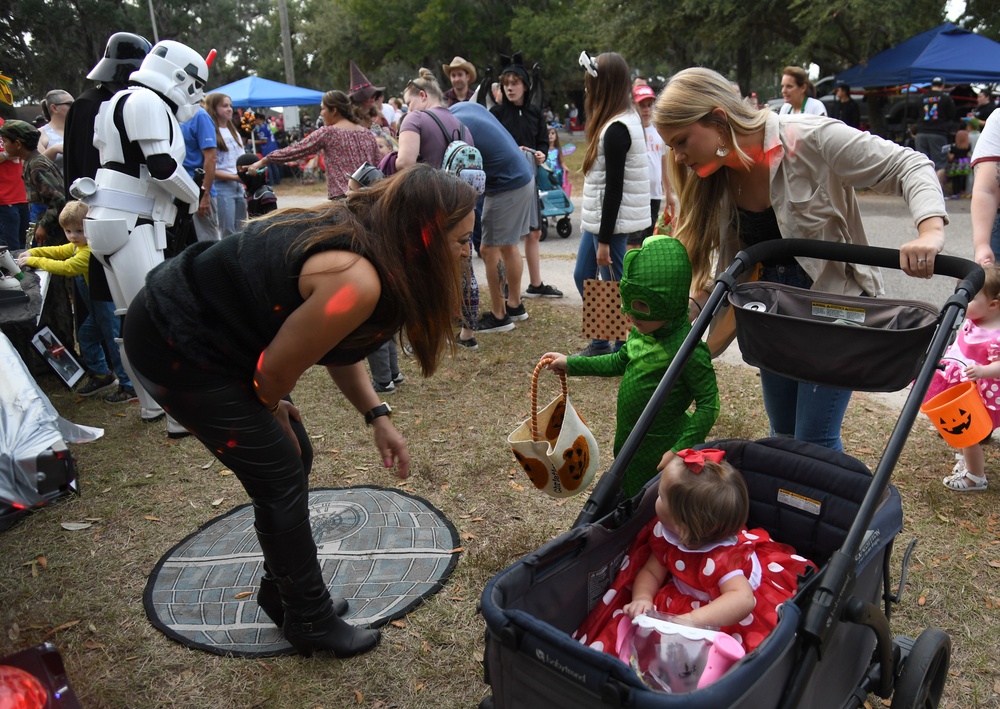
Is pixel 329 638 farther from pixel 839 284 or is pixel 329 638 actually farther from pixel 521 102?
pixel 521 102

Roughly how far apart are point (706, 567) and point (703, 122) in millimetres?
1337

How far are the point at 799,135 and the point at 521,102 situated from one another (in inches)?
195

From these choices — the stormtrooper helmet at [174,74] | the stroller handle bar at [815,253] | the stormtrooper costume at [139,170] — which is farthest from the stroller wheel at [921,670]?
the stormtrooper helmet at [174,74]

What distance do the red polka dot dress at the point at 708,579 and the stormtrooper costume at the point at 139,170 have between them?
3.10 meters

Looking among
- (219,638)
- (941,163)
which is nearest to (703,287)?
(219,638)

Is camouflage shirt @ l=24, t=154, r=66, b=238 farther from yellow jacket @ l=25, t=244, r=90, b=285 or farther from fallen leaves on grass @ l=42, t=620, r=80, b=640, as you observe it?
fallen leaves on grass @ l=42, t=620, r=80, b=640

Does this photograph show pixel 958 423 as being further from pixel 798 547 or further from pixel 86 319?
pixel 86 319

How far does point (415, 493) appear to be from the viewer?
3646 mm

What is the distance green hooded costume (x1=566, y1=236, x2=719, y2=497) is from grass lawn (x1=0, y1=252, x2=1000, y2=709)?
31.3 inches

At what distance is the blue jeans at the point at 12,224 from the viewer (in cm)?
800

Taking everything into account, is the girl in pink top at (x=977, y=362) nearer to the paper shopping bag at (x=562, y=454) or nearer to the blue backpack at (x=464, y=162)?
the paper shopping bag at (x=562, y=454)

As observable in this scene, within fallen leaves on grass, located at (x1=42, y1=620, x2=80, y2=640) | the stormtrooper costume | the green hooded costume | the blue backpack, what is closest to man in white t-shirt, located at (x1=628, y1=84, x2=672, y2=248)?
the blue backpack

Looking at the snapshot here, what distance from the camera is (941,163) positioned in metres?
12.6

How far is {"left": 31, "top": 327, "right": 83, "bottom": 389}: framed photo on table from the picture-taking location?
5.31 m
